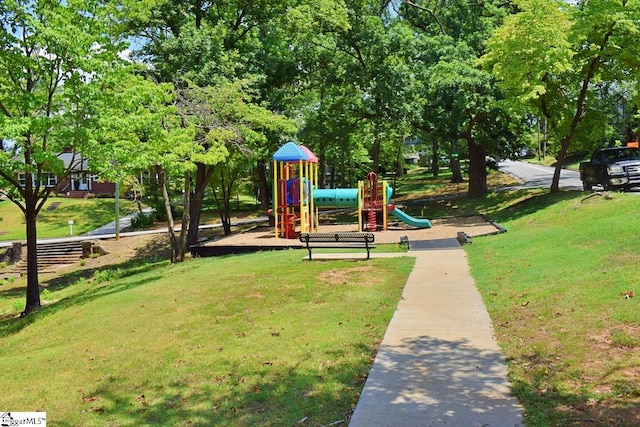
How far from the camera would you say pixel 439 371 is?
6062mm

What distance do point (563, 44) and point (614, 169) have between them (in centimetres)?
502

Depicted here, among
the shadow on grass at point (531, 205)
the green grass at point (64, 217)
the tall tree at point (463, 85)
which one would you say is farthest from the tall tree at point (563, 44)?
the green grass at point (64, 217)

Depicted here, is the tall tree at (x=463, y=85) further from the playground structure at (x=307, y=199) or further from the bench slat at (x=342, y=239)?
the bench slat at (x=342, y=239)

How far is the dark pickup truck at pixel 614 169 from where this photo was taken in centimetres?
2039

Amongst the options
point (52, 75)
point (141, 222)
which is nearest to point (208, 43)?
point (52, 75)

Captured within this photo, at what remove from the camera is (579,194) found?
70.4 feet

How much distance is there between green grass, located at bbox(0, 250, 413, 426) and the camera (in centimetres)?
550

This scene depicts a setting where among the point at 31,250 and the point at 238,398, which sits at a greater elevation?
the point at 31,250

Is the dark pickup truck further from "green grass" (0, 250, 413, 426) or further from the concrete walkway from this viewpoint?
the concrete walkway

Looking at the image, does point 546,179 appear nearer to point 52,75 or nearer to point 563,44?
point 563,44

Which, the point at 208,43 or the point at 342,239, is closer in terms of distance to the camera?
the point at 342,239

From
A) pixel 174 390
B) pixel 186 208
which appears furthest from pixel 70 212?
pixel 174 390

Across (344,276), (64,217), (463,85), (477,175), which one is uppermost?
(463,85)

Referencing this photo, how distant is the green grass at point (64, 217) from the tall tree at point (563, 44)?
30375mm
